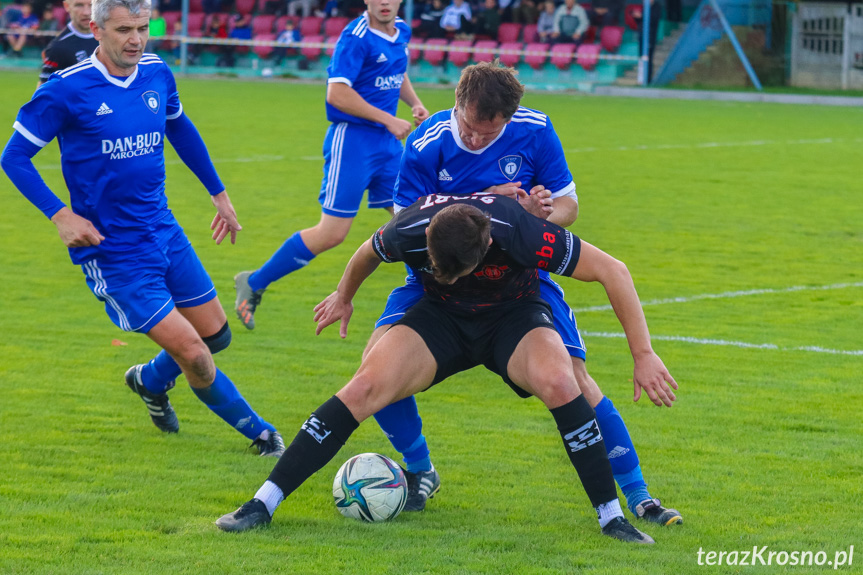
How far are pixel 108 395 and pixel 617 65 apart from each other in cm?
2637

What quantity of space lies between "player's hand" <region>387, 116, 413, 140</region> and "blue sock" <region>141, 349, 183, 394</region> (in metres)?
2.60

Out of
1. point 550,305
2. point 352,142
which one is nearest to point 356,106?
point 352,142

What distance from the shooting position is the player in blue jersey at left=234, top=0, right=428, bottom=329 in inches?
305

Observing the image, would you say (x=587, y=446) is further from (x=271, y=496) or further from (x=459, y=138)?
(x=459, y=138)

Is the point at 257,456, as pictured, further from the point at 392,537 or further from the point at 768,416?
the point at 768,416

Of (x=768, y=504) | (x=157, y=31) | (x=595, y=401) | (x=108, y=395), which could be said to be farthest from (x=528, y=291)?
(x=157, y=31)

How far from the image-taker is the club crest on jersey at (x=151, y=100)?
5020mm

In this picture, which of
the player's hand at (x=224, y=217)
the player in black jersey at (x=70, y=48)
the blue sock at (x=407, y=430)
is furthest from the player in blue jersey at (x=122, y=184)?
the player in black jersey at (x=70, y=48)

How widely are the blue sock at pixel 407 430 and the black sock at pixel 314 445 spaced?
35 centimetres

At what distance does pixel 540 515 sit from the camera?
4527 millimetres

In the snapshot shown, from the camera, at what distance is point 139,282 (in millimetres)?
4887

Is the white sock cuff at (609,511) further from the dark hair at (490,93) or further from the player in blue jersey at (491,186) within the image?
the dark hair at (490,93)

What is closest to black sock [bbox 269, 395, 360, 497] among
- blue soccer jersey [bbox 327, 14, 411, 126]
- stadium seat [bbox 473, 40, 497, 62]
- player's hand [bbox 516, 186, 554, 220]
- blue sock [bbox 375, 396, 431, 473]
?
blue sock [bbox 375, 396, 431, 473]

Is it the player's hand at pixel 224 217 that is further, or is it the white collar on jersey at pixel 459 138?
the player's hand at pixel 224 217
